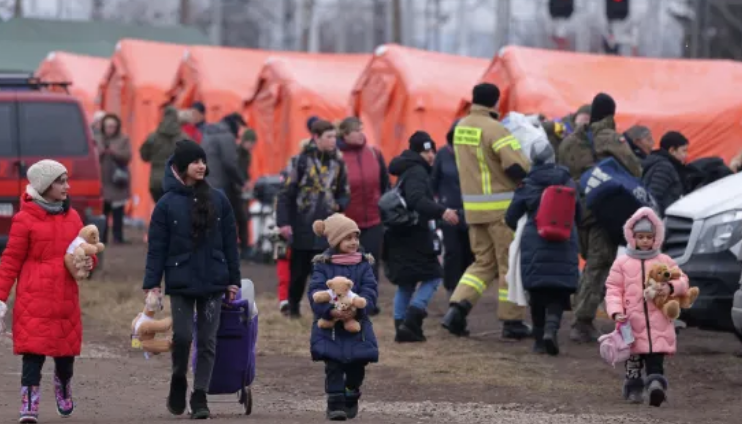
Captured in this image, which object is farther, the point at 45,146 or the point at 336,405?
the point at 45,146

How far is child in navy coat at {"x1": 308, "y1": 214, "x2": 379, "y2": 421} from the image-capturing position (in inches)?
386

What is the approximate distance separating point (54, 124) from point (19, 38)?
2490cm

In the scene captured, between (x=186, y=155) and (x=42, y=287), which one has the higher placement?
(x=186, y=155)

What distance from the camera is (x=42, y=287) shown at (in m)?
9.84

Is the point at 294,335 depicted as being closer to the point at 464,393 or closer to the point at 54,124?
the point at 464,393

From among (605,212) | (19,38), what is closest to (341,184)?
(605,212)

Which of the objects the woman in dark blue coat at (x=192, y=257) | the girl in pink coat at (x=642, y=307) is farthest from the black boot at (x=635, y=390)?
the woman in dark blue coat at (x=192, y=257)

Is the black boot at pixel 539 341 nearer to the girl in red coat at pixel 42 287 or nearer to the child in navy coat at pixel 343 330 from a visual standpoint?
the child in navy coat at pixel 343 330

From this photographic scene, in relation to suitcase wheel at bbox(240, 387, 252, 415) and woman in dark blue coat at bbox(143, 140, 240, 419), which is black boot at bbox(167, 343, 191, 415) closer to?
woman in dark blue coat at bbox(143, 140, 240, 419)

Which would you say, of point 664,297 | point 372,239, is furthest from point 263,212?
point 664,297

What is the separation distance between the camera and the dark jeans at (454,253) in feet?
53.7

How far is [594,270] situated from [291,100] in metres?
12.4

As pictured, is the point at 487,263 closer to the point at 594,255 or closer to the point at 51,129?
the point at 594,255

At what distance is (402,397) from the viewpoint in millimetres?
11359
